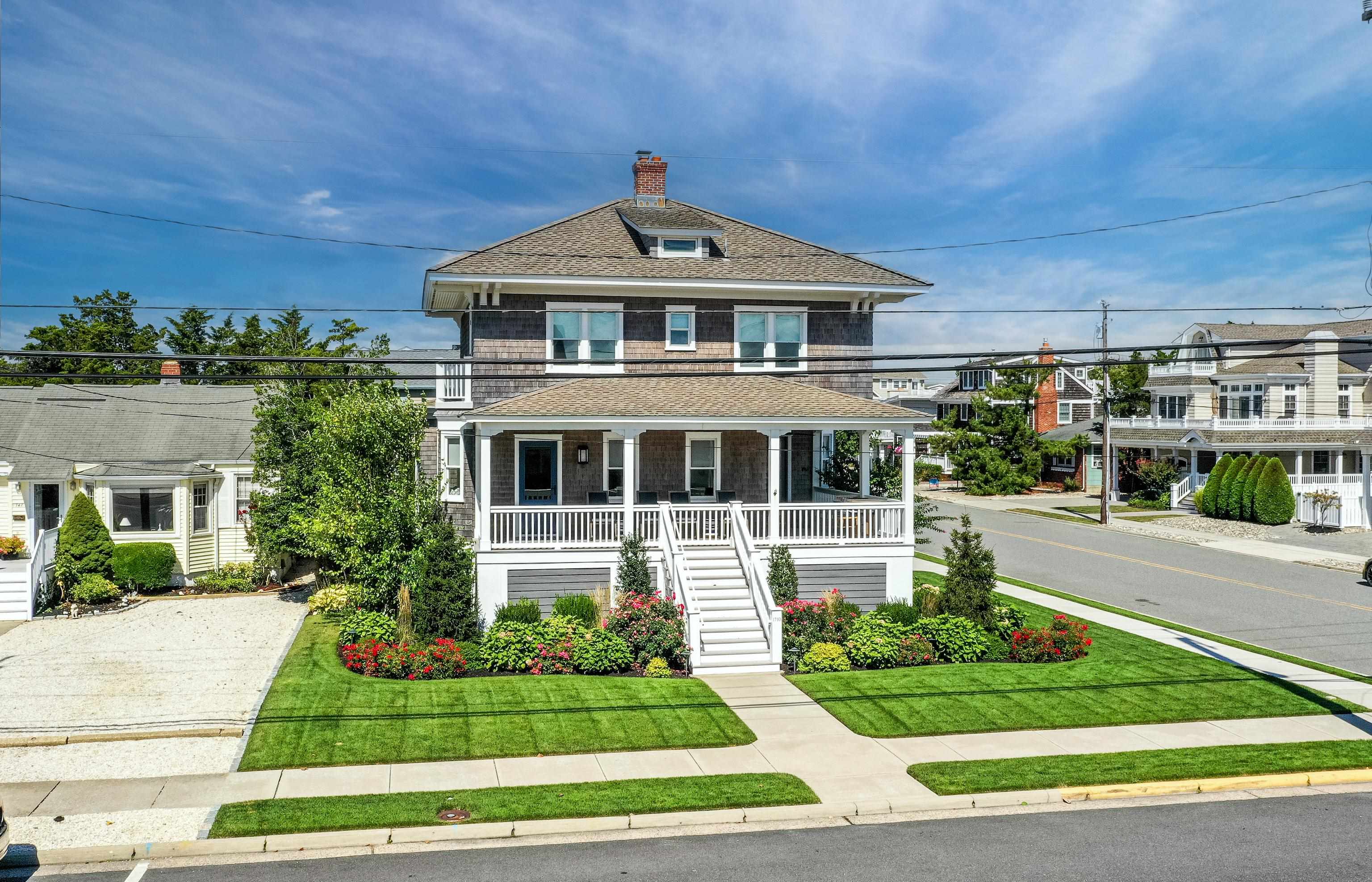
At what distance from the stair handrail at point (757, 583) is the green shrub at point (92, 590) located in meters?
15.6

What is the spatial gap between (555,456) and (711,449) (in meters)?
3.90

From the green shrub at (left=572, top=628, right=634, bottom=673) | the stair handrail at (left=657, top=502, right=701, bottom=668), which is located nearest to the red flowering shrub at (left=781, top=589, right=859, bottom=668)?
the stair handrail at (left=657, top=502, right=701, bottom=668)

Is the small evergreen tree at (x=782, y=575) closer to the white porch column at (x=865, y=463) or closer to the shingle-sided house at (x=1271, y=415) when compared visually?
the white porch column at (x=865, y=463)

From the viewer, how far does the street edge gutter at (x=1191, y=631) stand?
58.2 ft

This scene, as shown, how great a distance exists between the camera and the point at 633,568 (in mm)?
19766

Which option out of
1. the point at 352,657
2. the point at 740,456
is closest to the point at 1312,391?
the point at 740,456

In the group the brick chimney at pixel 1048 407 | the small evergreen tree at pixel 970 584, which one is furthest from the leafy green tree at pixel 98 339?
the brick chimney at pixel 1048 407

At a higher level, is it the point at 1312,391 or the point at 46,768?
the point at 1312,391

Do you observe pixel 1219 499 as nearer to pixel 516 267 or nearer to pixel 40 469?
pixel 516 267

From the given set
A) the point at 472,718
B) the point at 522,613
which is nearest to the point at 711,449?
the point at 522,613

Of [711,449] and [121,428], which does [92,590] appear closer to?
[121,428]

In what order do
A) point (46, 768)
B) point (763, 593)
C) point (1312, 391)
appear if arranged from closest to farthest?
point (46, 768) → point (763, 593) → point (1312, 391)

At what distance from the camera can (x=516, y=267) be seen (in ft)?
74.8

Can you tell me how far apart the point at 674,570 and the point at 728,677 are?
2.82 m
